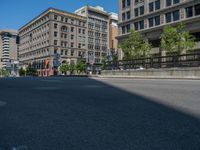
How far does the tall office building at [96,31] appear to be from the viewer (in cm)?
10762

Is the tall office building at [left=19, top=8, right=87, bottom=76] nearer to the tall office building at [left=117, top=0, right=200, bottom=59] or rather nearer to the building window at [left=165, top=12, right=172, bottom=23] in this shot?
the tall office building at [left=117, top=0, right=200, bottom=59]

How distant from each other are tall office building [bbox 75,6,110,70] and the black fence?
76.2 m

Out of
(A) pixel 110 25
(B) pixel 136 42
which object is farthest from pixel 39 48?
(B) pixel 136 42

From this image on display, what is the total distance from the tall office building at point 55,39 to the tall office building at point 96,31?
3222 millimetres

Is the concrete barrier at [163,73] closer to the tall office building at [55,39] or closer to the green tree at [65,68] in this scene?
the green tree at [65,68]

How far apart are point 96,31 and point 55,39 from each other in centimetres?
2407

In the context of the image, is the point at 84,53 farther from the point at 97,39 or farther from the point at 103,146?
the point at 103,146

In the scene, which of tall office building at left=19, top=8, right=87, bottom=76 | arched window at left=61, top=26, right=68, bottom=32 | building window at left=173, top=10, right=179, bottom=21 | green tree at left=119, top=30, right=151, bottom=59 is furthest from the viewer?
arched window at left=61, top=26, right=68, bottom=32

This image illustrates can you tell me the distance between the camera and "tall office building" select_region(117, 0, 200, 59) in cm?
4356

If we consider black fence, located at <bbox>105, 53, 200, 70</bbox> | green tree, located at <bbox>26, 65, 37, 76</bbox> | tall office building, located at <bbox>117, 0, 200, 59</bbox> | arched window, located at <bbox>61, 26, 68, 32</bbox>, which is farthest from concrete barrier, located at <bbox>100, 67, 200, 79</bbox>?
green tree, located at <bbox>26, 65, 37, 76</bbox>

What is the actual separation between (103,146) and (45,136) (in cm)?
85

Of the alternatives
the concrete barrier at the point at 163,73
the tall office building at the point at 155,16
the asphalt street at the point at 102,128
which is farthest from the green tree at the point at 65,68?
the asphalt street at the point at 102,128

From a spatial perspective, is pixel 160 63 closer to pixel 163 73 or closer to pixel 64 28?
pixel 163 73

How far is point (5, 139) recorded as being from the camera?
3125mm
